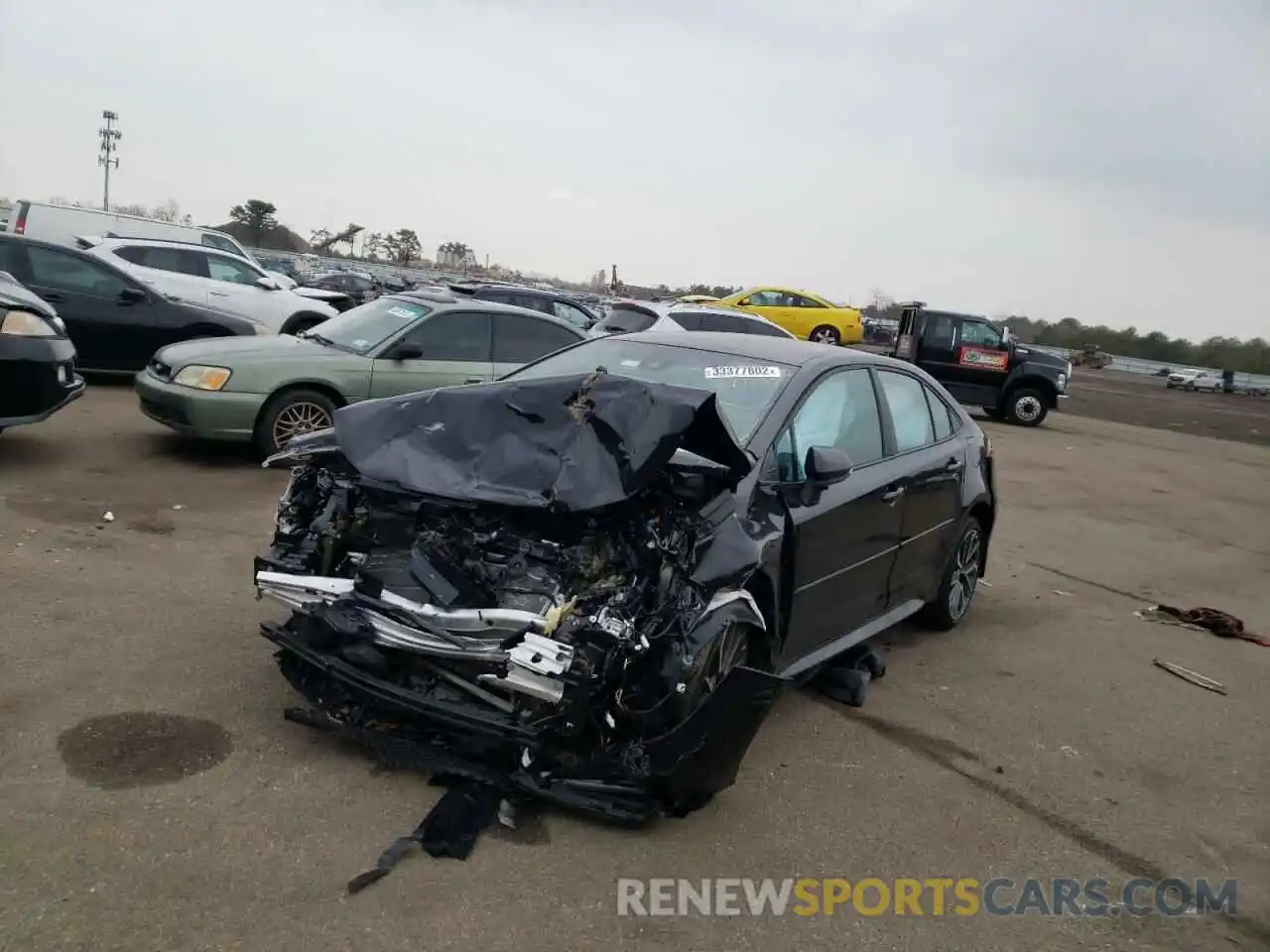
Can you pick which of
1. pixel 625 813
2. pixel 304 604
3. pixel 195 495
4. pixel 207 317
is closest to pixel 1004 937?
pixel 625 813

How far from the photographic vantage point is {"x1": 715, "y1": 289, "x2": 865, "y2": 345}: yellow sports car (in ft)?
88.0

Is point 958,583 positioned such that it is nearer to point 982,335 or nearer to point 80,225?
point 982,335

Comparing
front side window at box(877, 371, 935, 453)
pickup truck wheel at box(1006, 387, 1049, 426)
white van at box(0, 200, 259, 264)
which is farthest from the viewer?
pickup truck wheel at box(1006, 387, 1049, 426)

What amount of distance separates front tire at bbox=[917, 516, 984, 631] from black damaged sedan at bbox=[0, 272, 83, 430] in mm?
6238

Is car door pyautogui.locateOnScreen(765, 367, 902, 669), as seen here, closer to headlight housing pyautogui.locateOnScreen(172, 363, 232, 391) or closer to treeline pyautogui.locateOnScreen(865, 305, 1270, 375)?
headlight housing pyautogui.locateOnScreen(172, 363, 232, 391)

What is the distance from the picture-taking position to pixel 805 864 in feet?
11.2

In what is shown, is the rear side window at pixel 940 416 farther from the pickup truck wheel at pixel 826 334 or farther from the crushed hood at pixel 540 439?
the pickup truck wheel at pixel 826 334

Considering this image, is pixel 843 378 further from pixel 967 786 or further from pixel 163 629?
pixel 163 629

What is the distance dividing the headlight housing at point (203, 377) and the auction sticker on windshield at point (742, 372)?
462 centimetres

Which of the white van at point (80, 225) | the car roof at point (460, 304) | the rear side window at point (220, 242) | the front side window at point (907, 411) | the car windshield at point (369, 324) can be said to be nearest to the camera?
the front side window at point (907, 411)

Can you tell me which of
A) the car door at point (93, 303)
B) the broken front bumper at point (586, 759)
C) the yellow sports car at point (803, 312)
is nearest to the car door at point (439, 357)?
the car door at point (93, 303)

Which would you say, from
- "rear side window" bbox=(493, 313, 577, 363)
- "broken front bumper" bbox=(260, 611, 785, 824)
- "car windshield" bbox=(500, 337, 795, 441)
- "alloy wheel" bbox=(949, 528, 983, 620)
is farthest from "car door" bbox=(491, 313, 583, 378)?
"broken front bumper" bbox=(260, 611, 785, 824)

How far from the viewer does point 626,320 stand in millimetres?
15406

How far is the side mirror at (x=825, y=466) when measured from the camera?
421 centimetres
